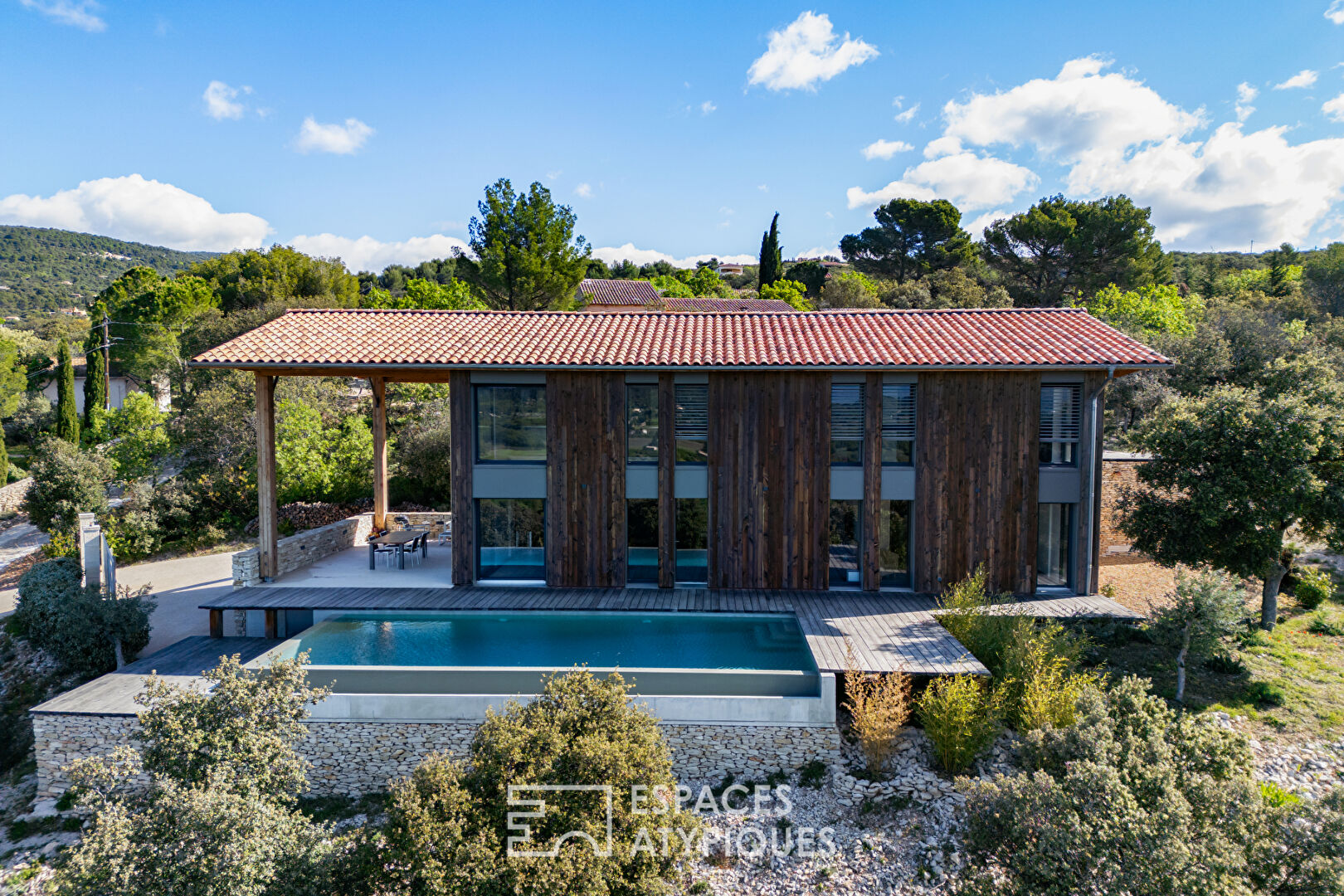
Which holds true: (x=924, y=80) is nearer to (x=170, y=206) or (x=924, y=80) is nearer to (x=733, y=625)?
(x=733, y=625)

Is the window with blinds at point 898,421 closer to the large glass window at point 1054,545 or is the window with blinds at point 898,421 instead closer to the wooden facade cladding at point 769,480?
the wooden facade cladding at point 769,480

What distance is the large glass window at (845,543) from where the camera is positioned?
1281 cm

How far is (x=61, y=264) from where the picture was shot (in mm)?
81312

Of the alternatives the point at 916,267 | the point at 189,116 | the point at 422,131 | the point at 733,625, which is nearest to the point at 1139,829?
the point at 733,625

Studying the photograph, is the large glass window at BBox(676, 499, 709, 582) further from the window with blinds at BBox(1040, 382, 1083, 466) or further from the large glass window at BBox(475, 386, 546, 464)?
the window with blinds at BBox(1040, 382, 1083, 466)

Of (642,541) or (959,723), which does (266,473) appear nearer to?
(642,541)

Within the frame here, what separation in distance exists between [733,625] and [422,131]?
16330mm

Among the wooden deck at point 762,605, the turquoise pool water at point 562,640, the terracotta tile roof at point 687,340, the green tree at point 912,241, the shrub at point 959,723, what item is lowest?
the shrub at point 959,723

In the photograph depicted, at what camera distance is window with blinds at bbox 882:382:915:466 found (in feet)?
41.4

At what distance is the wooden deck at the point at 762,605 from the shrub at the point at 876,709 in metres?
0.71

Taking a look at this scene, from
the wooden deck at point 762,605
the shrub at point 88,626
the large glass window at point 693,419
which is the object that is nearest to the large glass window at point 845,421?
the large glass window at point 693,419

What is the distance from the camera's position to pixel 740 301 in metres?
45.8

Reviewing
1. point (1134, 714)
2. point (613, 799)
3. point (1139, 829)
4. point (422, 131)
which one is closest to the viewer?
point (1139, 829)

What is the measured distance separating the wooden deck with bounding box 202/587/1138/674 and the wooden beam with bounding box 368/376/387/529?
3.98m
